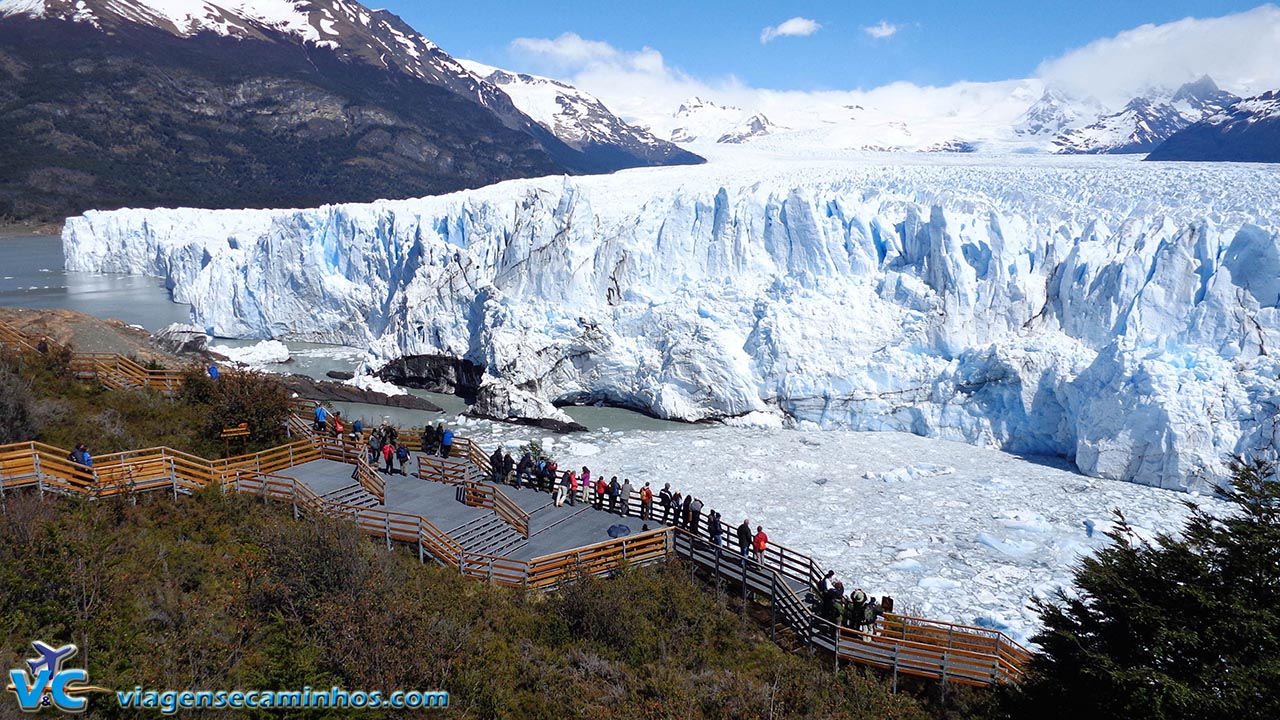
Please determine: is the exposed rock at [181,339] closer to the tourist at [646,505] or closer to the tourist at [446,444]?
the tourist at [446,444]

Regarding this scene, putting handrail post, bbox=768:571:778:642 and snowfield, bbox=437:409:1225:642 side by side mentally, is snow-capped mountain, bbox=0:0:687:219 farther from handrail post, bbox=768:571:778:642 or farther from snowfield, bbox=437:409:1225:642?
handrail post, bbox=768:571:778:642

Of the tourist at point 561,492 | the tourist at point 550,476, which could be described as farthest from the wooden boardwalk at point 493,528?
the tourist at point 550,476

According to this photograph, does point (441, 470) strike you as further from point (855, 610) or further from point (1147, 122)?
point (1147, 122)

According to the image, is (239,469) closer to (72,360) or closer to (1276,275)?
(72,360)

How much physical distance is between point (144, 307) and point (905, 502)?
122 feet

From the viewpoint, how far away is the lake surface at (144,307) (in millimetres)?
22047

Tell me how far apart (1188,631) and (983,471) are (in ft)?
42.4

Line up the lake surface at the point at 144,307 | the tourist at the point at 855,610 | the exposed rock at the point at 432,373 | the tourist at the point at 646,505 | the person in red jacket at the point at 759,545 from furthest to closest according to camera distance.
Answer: the exposed rock at the point at 432,373, the lake surface at the point at 144,307, the tourist at the point at 646,505, the person in red jacket at the point at 759,545, the tourist at the point at 855,610

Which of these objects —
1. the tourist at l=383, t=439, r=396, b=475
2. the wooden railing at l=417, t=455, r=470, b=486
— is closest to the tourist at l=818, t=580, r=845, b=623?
the wooden railing at l=417, t=455, r=470, b=486

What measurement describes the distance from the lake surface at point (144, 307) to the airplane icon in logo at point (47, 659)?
50.9 feet

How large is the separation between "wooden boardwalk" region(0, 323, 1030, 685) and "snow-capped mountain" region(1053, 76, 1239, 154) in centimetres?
8221

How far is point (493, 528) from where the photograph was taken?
10.8 metres

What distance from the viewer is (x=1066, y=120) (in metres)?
141

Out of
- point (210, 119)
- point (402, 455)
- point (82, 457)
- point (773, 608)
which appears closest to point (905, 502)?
point (773, 608)
